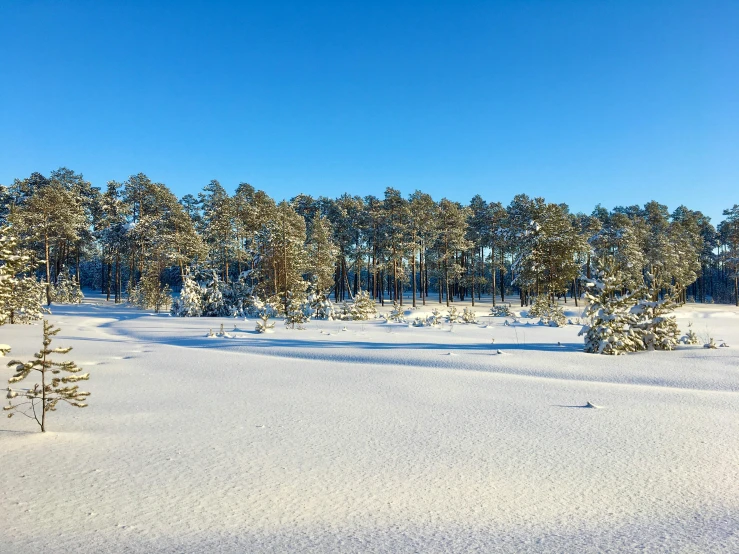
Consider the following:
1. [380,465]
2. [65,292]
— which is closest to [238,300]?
[65,292]

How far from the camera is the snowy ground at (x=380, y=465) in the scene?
238 centimetres

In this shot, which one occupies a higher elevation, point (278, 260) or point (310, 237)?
point (310, 237)

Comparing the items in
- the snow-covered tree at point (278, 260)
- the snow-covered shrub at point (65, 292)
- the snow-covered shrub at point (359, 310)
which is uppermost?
the snow-covered tree at point (278, 260)

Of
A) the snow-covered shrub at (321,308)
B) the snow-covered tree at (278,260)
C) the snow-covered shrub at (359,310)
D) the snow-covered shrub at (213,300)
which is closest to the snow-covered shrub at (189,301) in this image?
the snow-covered shrub at (213,300)

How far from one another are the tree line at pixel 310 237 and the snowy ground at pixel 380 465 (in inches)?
712

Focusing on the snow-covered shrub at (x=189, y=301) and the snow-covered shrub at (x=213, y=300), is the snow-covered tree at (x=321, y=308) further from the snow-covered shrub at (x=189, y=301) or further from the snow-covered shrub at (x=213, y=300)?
the snow-covered shrub at (x=189, y=301)

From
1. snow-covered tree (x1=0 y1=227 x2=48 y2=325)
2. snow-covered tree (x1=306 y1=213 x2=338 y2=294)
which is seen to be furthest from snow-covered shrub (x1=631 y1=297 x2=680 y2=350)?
snow-covered tree (x1=306 y1=213 x2=338 y2=294)

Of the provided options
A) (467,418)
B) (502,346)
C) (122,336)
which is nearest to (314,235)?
(122,336)

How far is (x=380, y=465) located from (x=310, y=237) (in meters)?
35.7

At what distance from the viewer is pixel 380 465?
338 cm

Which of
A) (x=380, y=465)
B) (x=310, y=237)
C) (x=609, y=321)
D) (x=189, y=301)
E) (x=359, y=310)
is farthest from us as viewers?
(x=310, y=237)

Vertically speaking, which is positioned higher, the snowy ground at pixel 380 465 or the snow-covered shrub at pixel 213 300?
the snow-covered shrub at pixel 213 300

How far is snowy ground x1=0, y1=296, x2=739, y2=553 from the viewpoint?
2385 mm

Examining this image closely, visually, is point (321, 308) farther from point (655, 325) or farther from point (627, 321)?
point (655, 325)
